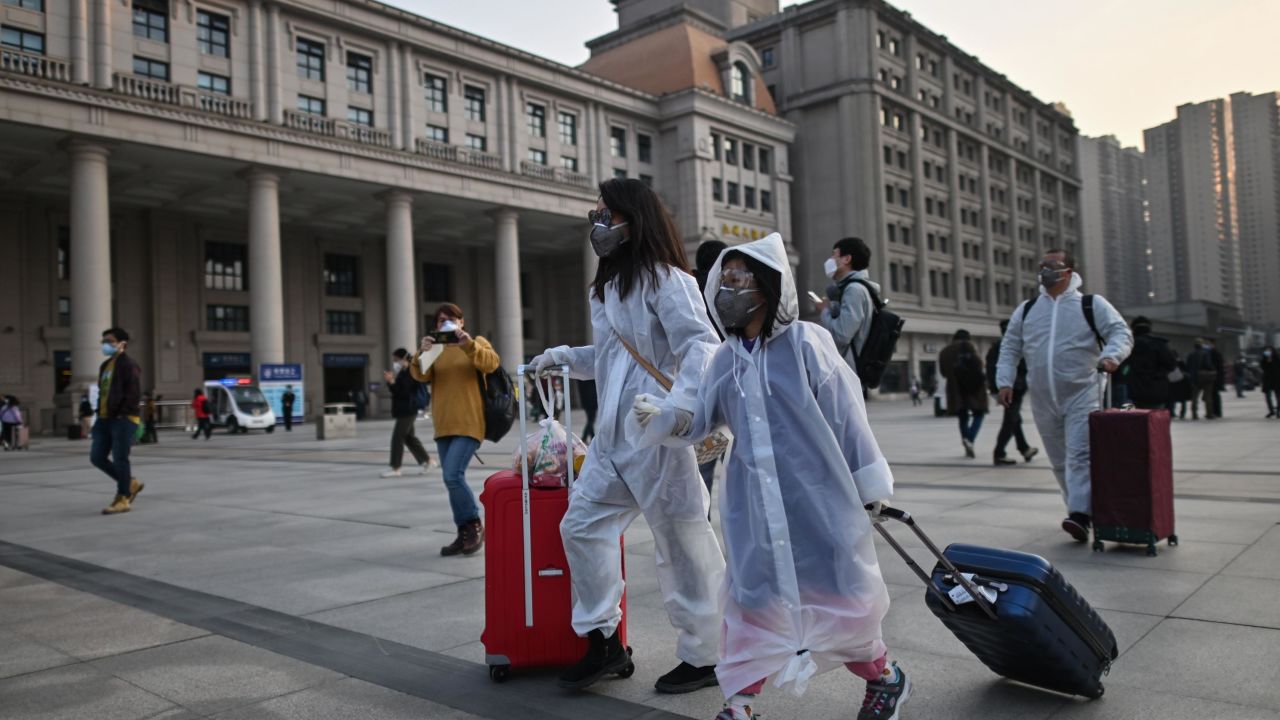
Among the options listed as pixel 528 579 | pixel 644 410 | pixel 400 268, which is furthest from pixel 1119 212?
pixel 644 410

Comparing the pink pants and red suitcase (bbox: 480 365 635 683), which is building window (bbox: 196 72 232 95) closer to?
red suitcase (bbox: 480 365 635 683)

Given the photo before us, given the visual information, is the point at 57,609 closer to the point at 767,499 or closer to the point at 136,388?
the point at 767,499

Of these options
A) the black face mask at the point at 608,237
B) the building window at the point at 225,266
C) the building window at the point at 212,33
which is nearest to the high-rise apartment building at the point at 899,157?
the building window at the point at 225,266

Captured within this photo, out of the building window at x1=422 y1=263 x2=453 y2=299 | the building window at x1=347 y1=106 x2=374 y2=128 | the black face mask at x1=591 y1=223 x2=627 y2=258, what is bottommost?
the black face mask at x1=591 y1=223 x2=627 y2=258

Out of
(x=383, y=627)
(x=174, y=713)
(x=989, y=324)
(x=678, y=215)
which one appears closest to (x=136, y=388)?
(x=383, y=627)

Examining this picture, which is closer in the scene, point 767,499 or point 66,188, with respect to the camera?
point 767,499

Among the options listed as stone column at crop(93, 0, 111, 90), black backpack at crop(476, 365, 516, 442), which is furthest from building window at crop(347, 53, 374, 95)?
black backpack at crop(476, 365, 516, 442)

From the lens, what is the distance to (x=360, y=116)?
41.8 meters

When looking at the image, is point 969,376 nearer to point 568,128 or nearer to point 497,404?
point 497,404

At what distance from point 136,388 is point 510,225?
1423 inches

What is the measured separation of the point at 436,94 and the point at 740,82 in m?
23.4

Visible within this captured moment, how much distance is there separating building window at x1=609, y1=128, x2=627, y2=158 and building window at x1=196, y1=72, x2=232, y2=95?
71.9 ft

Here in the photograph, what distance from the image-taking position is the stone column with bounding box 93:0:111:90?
1299 inches

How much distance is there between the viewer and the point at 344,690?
11.6ft
